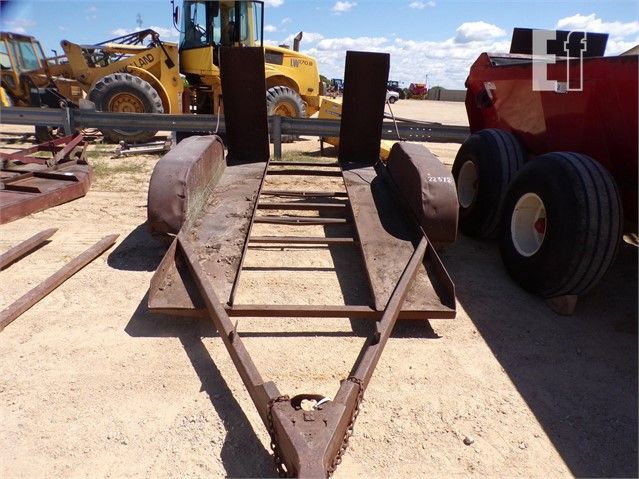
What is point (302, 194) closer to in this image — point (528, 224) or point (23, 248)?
point (528, 224)

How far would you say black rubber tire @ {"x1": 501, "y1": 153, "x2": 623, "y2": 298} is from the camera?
2904 millimetres

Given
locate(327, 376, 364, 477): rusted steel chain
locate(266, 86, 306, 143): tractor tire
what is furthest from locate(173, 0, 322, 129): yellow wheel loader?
locate(327, 376, 364, 477): rusted steel chain

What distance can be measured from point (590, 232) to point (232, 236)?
8.35ft

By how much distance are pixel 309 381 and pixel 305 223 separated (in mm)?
1987

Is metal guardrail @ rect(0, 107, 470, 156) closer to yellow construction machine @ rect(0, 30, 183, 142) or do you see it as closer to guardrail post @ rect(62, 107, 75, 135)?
guardrail post @ rect(62, 107, 75, 135)

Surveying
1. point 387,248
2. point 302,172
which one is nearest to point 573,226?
point 387,248

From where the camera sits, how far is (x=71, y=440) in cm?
200

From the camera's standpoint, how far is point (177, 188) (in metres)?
3.43

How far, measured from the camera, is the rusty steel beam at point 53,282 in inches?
111

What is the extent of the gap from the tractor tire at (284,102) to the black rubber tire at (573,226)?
24.3 ft

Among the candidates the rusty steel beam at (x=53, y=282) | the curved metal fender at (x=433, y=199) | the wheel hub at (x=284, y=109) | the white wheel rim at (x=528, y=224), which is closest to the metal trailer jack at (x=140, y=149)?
the wheel hub at (x=284, y=109)

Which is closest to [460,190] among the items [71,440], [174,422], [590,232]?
[590,232]

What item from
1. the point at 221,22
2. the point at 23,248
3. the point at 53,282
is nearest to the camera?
the point at 53,282

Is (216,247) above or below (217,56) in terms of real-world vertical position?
below
